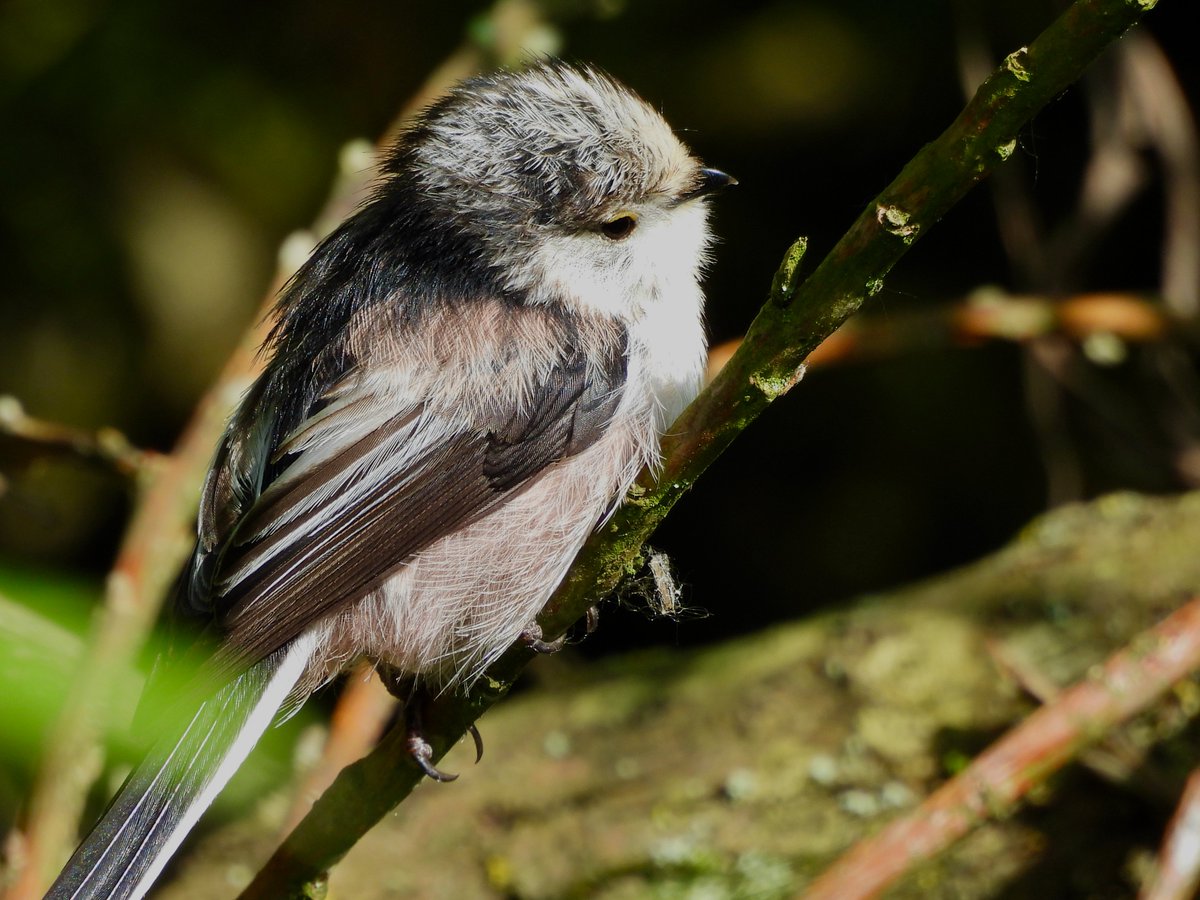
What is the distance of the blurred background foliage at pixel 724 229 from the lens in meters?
3.69

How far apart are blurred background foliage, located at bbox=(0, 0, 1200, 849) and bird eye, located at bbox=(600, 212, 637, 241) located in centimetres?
153

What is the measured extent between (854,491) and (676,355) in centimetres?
183

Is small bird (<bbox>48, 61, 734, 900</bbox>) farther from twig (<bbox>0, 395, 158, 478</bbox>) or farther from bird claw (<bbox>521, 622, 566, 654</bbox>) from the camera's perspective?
twig (<bbox>0, 395, 158, 478</bbox>)

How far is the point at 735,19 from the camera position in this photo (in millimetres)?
3828

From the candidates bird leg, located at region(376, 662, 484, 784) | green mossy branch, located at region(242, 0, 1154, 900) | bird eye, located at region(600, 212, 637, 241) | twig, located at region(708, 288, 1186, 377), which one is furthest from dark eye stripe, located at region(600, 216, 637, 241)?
bird leg, located at region(376, 662, 484, 784)

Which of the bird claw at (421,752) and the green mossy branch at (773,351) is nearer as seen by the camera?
the green mossy branch at (773,351)

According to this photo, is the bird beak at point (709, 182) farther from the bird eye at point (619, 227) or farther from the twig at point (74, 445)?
the twig at point (74, 445)

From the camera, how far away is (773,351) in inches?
57.5

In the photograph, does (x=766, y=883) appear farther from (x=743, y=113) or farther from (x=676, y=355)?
(x=743, y=113)

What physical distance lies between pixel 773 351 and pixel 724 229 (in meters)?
2.41

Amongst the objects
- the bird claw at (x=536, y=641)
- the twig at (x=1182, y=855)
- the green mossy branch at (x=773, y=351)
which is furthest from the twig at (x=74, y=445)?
the twig at (x=1182, y=855)

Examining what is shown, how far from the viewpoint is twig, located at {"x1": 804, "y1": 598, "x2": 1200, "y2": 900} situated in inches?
78.3

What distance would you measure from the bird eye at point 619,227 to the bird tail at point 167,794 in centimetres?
95

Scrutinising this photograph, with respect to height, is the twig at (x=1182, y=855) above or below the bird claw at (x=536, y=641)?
below
